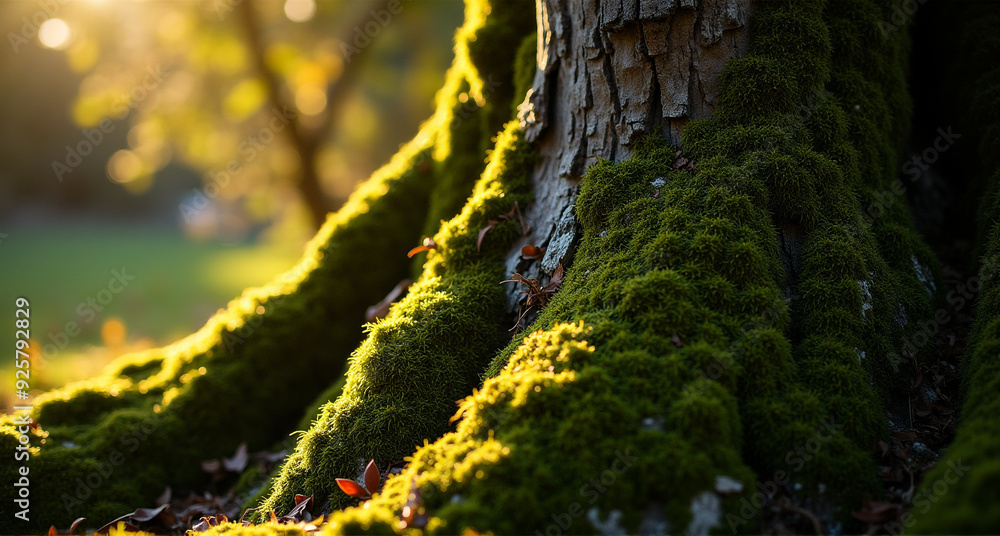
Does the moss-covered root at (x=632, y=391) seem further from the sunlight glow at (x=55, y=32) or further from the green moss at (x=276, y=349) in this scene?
the sunlight glow at (x=55, y=32)

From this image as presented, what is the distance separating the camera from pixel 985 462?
207cm

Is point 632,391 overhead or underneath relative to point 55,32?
underneath

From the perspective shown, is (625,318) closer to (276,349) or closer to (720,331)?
(720,331)

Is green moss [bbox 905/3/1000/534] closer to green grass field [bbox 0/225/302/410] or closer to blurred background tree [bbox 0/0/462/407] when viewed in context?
blurred background tree [bbox 0/0/462/407]

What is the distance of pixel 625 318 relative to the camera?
2799mm

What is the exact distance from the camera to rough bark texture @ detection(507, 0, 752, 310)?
3.32m

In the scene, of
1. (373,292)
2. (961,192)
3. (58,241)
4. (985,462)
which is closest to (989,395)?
(985,462)

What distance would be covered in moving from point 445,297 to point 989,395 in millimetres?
2807

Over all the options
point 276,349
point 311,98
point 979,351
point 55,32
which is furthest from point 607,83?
point 311,98

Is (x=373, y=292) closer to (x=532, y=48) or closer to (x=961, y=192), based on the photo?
(x=532, y=48)

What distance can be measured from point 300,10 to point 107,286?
10.0 meters

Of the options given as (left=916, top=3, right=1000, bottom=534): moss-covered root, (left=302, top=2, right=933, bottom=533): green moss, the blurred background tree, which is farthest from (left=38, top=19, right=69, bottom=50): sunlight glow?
(left=916, top=3, right=1000, bottom=534): moss-covered root

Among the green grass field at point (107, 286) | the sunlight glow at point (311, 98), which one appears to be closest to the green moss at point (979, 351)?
the green grass field at point (107, 286)

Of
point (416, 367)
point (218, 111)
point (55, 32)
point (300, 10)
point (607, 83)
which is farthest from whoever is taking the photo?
point (300, 10)
